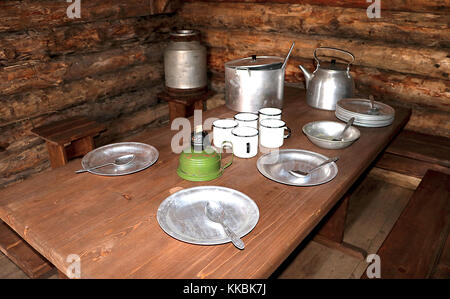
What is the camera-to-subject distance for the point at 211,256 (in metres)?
1.17

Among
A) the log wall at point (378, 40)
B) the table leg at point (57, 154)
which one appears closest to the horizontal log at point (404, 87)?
the log wall at point (378, 40)

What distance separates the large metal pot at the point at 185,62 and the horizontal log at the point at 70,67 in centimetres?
39

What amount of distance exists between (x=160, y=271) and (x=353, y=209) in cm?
231

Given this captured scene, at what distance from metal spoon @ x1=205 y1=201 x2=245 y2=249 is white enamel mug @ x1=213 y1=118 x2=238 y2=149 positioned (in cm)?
51

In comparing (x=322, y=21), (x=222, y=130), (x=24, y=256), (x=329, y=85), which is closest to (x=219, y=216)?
(x=222, y=130)

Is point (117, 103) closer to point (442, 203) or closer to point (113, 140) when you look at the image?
point (113, 140)

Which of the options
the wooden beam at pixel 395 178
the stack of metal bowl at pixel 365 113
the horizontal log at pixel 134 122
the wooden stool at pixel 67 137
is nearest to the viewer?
the stack of metal bowl at pixel 365 113

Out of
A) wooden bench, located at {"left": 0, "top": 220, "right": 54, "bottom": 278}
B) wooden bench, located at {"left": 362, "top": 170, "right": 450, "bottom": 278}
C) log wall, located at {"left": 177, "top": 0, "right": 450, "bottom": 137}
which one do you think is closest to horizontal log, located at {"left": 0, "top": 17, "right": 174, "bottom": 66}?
log wall, located at {"left": 177, "top": 0, "right": 450, "bottom": 137}

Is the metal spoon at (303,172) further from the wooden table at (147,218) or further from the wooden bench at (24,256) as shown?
the wooden bench at (24,256)

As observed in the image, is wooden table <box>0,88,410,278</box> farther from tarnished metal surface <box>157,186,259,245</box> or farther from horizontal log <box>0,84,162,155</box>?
horizontal log <box>0,84,162,155</box>

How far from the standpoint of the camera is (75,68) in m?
3.14

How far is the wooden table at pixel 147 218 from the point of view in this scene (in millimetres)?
1137
